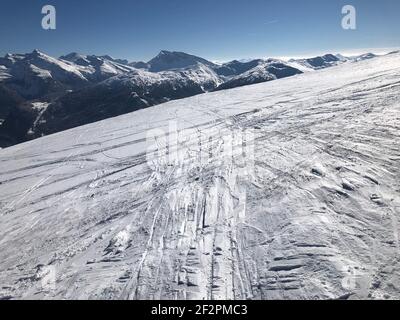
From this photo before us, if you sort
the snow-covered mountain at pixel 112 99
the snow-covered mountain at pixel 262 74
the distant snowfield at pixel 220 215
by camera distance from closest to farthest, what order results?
the distant snowfield at pixel 220 215 → the snow-covered mountain at pixel 262 74 → the snow-covered mountain at pixel 112 99

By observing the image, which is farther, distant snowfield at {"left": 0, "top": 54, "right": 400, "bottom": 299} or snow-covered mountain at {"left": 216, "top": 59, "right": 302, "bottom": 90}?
snow-covered mountain at {"left": 216, "top": 59, "right": 302, "bottom": 90}

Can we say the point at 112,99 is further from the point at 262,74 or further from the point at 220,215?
the point at 220,215

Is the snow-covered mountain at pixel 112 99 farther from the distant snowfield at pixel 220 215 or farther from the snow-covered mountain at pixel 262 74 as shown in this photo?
the distant snowfield at pixel 220 215

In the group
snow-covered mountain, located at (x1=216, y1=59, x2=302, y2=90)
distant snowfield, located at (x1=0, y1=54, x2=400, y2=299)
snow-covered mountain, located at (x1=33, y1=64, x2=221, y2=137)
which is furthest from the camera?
snow-covered mountain, located at (x1=33, y1=64, x2=221, y2=137)

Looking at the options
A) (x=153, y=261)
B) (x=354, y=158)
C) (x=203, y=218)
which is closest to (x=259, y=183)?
(x=203, y=218)

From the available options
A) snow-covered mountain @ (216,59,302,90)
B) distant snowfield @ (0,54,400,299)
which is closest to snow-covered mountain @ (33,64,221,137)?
snow-covered mountain @ (216,59,302,90)

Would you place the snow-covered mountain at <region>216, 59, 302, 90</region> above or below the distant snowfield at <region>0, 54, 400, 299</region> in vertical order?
above

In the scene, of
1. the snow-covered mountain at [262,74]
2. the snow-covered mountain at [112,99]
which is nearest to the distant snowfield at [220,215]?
the snow-covered mountain at [262,74]

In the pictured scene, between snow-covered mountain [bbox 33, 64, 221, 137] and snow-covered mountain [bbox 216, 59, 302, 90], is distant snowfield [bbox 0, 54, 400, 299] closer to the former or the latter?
snow-covered mountain [bbox 216, 59, 302, 90]

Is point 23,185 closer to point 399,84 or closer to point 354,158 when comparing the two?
point 354,158
